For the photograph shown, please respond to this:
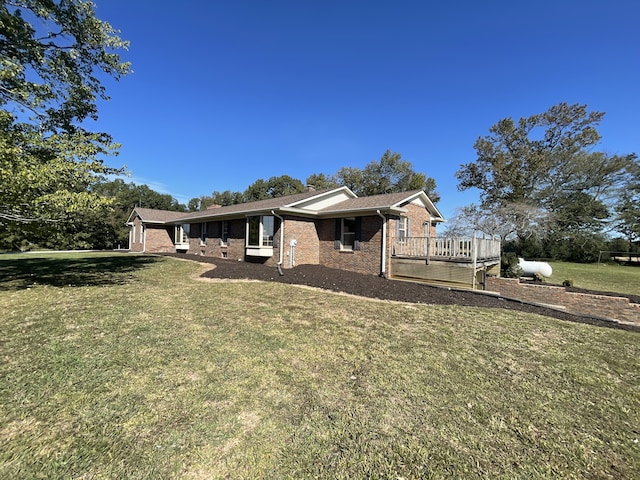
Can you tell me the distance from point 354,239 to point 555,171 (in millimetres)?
26893

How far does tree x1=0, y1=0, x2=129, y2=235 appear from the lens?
6488 mm

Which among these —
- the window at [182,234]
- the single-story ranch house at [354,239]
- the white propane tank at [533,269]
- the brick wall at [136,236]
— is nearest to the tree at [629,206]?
the white propane tank at [533,269]

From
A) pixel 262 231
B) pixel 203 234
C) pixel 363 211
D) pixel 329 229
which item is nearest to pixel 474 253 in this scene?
pixel 363 211

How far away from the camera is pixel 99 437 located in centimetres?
235

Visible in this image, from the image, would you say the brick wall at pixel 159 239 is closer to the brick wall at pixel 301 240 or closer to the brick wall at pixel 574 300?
the brick wall at pixel 301 240

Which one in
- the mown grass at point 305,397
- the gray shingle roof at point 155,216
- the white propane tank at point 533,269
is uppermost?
the gray shingle roof at point 155,216

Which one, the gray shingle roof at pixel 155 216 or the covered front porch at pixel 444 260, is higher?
the gray shingle roof at pixel 155 216

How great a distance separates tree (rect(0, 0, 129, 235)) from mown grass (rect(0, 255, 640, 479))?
2.55 meters

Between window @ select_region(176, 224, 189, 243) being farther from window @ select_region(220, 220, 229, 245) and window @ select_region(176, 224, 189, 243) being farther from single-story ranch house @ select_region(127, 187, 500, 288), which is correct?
window @ select_region(220, 220, 229, 245)

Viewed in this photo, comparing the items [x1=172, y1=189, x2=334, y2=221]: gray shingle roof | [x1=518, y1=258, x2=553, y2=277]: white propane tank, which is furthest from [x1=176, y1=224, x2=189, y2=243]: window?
[x1=518, y1=258, x2=553, y2=277]: white propane tank

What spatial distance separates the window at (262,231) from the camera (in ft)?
46.2

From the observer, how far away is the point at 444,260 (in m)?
10.4

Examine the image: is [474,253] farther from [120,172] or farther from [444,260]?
[120,172]

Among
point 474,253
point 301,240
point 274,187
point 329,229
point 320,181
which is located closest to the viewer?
point 474,253
